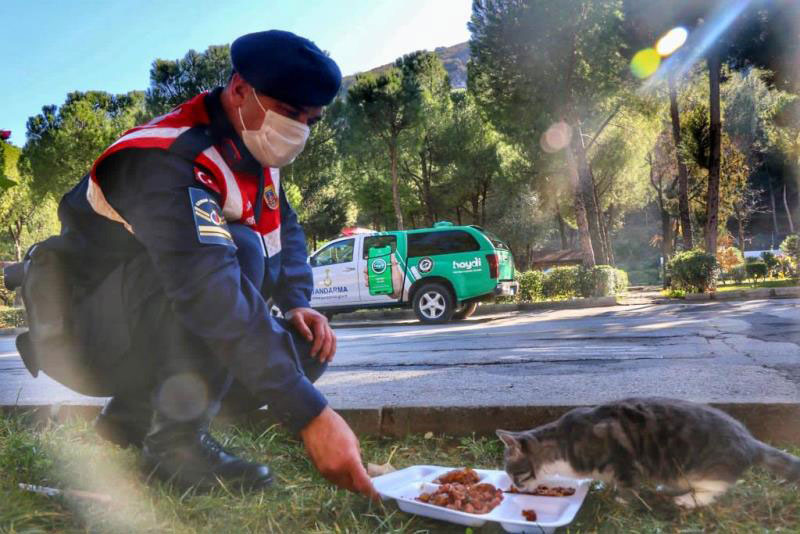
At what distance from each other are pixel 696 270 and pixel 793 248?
26.0 feet

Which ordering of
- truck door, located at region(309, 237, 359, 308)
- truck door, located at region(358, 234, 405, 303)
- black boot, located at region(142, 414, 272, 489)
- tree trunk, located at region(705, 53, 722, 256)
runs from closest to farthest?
black boot, located at region(142, 414, 272, 489)
truck door, located at region(358, 234, 405, 303)
truck door, located at region(309, 237, 359, 308)
tree trunk, located at region(705, 53, 722, 256)

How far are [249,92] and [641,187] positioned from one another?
36.9 m

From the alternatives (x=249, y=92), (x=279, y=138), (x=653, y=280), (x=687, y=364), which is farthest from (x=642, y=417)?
(x=653, y=280)

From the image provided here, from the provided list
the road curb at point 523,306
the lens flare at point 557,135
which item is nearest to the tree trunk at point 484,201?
the lens flare at point 557,135

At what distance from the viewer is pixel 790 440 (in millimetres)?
2762

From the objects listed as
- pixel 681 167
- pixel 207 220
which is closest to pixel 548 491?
pixel 207 220

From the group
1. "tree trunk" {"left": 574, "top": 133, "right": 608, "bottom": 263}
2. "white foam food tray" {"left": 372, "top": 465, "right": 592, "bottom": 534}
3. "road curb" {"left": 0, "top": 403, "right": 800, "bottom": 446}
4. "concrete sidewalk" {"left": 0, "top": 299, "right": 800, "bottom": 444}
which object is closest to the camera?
"white foam food tray" {"left": 372, "top": 465, "right": 592, "bottom": 534}

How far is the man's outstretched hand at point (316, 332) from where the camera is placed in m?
2.28

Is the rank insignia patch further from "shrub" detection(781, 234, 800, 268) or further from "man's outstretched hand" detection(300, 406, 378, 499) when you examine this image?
"shrub" detection(781, 234, 800, 268)

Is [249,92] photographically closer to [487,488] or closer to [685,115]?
[487,488]

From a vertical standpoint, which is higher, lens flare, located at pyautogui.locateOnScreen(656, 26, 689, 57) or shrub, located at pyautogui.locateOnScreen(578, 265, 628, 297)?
lens flare, located at pyautogui.locateOnScreen(656, 26, 689, 57)

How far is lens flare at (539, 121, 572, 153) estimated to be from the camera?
791 inches

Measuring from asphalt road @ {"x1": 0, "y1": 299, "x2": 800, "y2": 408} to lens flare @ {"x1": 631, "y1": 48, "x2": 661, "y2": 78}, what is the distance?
13704 mm

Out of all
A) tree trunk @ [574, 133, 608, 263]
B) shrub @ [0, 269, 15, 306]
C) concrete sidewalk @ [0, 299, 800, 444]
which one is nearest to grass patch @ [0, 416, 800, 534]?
concrete sidewalk @ [0, 299, 800, 444]
